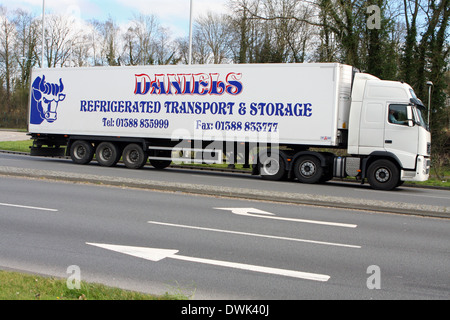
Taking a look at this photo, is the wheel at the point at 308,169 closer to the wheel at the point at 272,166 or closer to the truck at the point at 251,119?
the truck at the point at 251,119

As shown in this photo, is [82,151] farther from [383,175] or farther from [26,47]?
[26,47]

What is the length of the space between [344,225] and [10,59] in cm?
6481

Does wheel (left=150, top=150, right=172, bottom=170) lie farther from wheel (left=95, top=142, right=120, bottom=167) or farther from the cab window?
the cab window

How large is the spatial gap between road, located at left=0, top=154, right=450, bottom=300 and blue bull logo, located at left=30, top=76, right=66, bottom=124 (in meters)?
10.5

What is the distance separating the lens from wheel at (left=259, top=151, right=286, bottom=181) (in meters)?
18.1

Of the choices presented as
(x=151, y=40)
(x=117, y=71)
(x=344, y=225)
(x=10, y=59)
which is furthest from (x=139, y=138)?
(x=10, y=59)

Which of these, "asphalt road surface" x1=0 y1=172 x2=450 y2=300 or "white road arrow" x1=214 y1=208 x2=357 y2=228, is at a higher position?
"white road arrow" x1=214 y1=208 x2=357 y2=228

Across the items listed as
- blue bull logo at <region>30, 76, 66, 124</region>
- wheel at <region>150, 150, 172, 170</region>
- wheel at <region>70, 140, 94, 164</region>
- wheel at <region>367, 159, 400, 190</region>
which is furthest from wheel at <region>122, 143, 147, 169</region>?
wheel at <region>367, 159, 400, 190</region>

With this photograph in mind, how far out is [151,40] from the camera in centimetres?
6247

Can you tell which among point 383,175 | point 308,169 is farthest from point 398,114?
point 308,169

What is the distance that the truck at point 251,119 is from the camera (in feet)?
55.6

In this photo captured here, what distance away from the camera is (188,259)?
22.8 feet

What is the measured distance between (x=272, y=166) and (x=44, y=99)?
10634 mm
